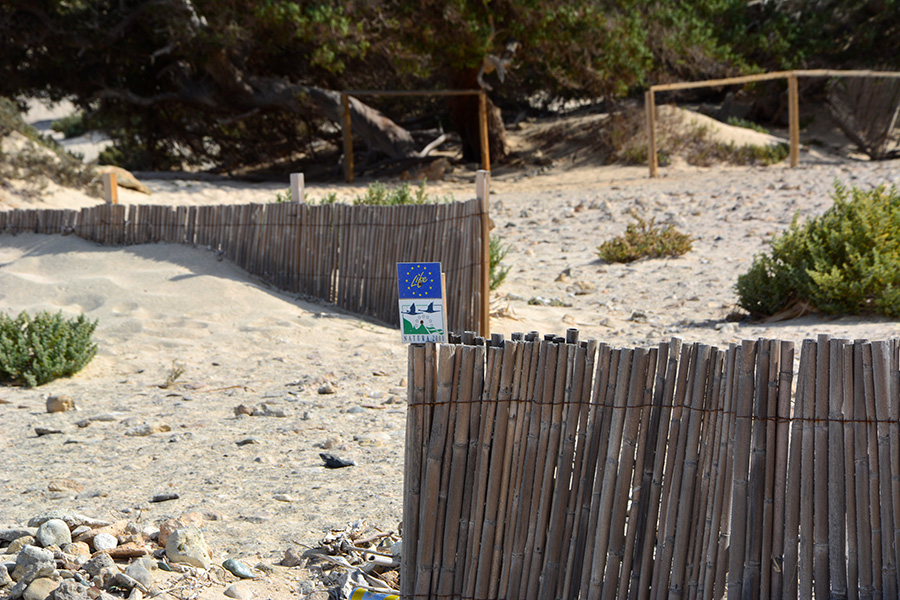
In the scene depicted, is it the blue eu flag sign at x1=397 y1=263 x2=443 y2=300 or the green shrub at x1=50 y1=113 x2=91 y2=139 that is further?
the green shrub at x1=50 y1=113 x2=91 y2=139

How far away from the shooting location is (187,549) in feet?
10.5

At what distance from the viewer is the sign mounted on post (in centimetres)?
366

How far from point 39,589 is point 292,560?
0.87 meters

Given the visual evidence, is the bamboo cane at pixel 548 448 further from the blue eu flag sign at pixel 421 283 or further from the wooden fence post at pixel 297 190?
the wooden fence post at pixel 297 190

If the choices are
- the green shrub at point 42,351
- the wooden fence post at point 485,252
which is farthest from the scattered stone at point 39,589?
the wooden fence post at point 485,252

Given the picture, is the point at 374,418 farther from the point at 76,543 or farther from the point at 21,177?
the point at 21,177

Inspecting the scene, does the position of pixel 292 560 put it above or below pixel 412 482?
below

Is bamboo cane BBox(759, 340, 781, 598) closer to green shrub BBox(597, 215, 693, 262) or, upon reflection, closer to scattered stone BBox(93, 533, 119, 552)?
scattered stone BBox(93, 533, 119, 552)

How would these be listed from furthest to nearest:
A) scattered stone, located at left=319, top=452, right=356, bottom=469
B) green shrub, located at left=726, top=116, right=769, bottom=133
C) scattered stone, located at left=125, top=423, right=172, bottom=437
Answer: green shrub, located at left=726, top=116, right=769, bottom=133, scattered stone, located at left=125, top=423, right=172, bottom=437, scattered stone, located at left=319, top=452, right=356, bottom=469

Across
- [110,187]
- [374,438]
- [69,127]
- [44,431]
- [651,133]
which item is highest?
[69,127]

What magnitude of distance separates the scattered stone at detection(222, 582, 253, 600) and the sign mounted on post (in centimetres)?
115

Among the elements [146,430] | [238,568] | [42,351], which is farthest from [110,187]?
[238,568]

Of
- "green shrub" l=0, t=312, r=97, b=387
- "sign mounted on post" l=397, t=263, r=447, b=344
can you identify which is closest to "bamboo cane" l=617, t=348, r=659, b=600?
"sign mounted on post" l=397, t=263, r=447, b=344

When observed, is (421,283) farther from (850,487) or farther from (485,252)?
(485,252)
